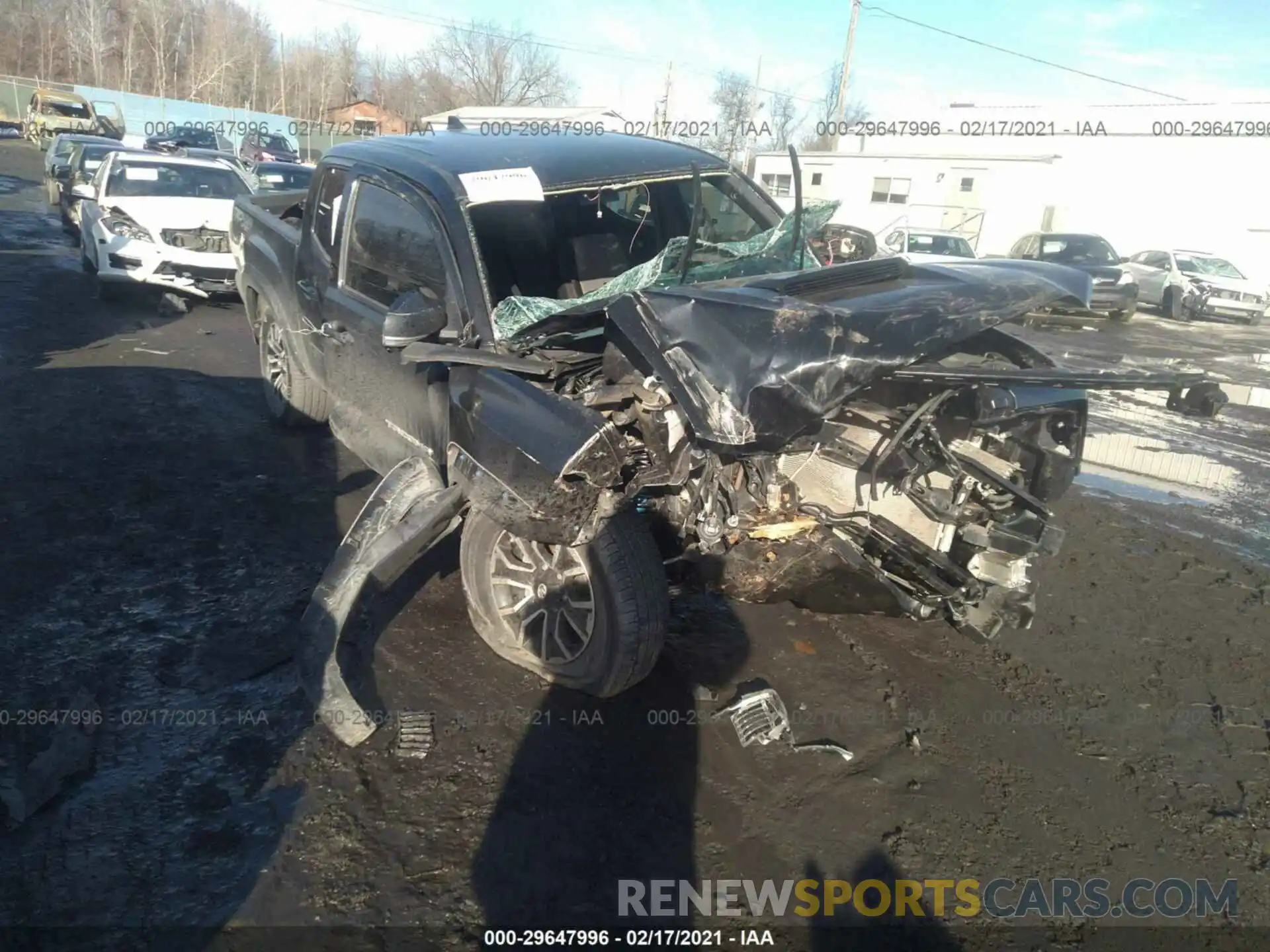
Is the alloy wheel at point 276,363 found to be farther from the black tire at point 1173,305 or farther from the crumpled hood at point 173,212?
the black tire at point 1173,305

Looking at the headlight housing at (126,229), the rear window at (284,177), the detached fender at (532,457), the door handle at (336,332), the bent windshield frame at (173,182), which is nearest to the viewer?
the detached fender at (532,457)

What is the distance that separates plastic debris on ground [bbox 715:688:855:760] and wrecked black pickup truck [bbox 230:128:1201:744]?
0.42 meters

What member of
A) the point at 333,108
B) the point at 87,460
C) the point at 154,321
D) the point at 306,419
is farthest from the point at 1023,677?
the point at 333,108

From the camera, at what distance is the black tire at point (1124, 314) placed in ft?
59.4

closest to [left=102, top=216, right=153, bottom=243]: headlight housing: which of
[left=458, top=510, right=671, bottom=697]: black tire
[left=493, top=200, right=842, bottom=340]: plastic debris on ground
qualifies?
[left=493, top=200, right=842, bottom=340]: plastic debris on ground

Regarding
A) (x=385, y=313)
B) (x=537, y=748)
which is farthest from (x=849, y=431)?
(x=385, y=313)

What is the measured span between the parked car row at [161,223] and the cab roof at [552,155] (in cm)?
668

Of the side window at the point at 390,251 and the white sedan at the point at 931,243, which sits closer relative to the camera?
the side window at the point at 390,251

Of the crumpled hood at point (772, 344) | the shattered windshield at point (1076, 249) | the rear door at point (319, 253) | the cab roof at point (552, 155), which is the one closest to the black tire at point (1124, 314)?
the shattered windshield at point (1076, 249)

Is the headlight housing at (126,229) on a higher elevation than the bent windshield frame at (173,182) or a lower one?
lower

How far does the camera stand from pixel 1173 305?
2003 cm

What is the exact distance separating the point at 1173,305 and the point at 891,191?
1117cm

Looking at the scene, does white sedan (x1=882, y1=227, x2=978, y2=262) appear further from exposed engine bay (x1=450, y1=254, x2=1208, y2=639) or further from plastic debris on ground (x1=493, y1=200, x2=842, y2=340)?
exposed engine bay (x1=450, y1=254, x2=1208, y2=639)

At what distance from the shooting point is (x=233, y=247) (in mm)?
7164
